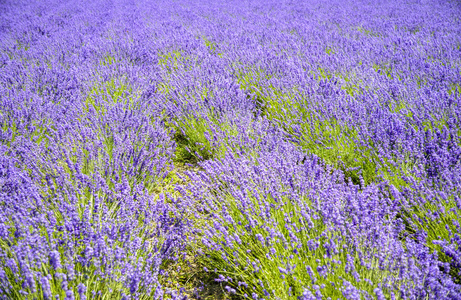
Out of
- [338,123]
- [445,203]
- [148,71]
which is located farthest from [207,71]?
[445,203]

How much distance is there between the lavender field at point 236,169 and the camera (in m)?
1.22

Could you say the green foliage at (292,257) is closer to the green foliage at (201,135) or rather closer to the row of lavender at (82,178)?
the row of lavender at (82,178)

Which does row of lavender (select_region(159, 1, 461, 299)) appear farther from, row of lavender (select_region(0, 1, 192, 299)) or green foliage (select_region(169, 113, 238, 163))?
row of lavender (select_region(0, 1, 192, 299))

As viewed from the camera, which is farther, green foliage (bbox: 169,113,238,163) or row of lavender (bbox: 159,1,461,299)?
green foliage (bbox: 169,113,238,163)

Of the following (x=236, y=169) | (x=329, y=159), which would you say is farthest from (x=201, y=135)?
(x=329, y=159)

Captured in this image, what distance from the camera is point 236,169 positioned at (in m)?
1.78

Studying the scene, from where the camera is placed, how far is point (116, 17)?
24.4ft

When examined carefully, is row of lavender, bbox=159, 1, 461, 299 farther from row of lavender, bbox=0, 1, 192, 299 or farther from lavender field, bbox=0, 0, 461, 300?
row of lavender, bbox=0, 1, 192, 299

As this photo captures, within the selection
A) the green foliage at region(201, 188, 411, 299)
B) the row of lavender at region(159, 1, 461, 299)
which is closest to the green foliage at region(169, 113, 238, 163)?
the row of lavender at region(159, 1, 461, 299)

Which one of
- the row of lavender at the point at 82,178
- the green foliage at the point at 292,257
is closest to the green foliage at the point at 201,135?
the row of lavender at the point at 82,178

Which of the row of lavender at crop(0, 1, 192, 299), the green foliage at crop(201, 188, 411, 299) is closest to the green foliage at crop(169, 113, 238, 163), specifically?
the row of lavender at crop(0, 1, 192, 299)

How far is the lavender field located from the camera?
1216 millimetres

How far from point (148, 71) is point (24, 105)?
161 cm

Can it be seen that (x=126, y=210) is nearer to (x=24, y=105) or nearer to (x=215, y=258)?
(x=215, y=258)
